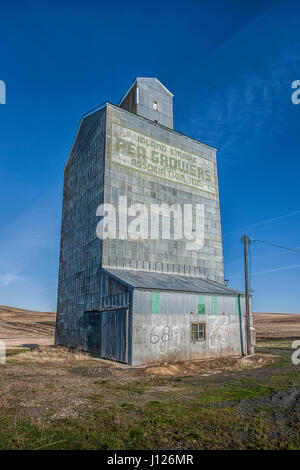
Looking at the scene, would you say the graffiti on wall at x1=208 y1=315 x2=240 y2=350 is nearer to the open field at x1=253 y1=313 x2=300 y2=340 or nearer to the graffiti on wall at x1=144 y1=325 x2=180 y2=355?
the graffiti on wall at x1=144 y1=325 x2=180 y2=355

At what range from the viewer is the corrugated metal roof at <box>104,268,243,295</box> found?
1933cm

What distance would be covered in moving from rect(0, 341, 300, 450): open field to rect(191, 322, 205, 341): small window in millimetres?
4870

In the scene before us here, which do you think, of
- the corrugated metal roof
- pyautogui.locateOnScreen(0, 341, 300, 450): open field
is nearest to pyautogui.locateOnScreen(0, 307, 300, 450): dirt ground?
pyautogui.locateOnScreen(0, 341, 300, 450): open field

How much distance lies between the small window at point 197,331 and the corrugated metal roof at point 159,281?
7.27ft

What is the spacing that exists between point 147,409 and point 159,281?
43.9ft

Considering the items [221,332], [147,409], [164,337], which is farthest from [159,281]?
[147,409]

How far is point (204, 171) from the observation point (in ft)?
102

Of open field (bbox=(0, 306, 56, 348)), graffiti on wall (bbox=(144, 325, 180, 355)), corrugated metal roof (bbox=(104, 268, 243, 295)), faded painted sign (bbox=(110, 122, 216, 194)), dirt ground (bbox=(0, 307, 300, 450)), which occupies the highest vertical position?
faded painted sign (bbox=(110, 122, 216, 194))

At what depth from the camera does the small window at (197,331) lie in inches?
803

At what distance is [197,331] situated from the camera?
67.8 ft

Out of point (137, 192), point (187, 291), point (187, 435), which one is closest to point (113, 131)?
point (137, 192)

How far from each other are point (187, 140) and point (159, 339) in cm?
2020

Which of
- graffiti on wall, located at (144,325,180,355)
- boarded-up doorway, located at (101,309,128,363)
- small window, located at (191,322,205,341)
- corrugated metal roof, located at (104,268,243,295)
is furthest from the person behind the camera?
small window, located at (191,322,205,341)

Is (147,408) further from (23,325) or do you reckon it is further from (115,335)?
(23,325)
